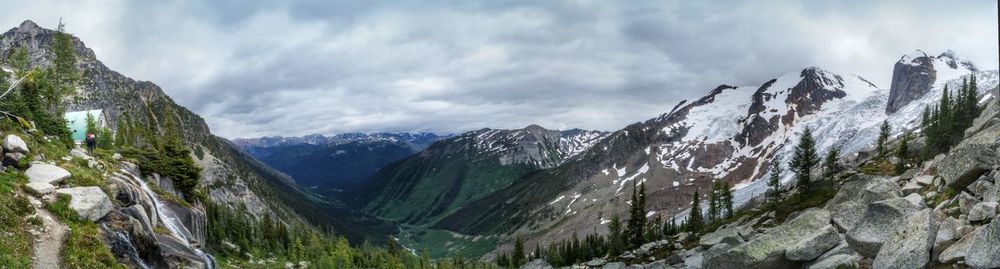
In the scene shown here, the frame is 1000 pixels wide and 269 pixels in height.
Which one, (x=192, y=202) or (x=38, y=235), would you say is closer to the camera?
(x=38, y=235)

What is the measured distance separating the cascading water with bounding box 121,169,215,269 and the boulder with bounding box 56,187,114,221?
31.6ft

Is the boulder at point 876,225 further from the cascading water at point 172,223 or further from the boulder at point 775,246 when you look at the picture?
the cascading water at point 172,223

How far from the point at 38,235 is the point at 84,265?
10.8 feet

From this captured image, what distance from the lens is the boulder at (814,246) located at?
3272 centimetres

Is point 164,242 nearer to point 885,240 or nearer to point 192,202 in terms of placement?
point 192,202

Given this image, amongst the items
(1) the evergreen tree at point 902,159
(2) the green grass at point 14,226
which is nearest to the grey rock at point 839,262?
(2) the green grass at point 14,226

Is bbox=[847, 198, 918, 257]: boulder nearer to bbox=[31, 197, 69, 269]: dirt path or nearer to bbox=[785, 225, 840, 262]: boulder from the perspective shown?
bbox=[785, 225, 840, 262]: boulder

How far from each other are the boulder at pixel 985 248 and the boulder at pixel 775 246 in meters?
9.53

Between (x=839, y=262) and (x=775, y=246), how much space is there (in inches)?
196

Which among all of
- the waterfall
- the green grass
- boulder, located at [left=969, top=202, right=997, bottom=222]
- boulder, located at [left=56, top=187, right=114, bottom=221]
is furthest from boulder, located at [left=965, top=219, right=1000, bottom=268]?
boulder, located at [left=56, top=187, right=114, bottom=221]

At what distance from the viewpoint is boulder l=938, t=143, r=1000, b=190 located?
35.8m

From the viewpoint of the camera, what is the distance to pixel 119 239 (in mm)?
35219

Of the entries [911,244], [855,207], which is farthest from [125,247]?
[855,207]

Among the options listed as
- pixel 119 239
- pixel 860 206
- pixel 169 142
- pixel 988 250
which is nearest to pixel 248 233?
pixel 169 142
